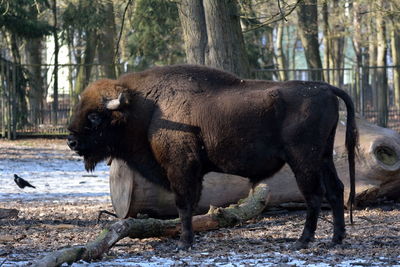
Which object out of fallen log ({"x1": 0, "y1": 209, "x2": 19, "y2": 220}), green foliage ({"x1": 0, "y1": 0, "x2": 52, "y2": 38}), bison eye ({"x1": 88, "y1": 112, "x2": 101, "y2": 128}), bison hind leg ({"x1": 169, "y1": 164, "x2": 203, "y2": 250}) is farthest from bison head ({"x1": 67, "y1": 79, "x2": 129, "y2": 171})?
green foliage ({"x1": 0, "y1": 0, "x2": 52, "y2": 38})

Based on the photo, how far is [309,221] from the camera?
7.35 meters

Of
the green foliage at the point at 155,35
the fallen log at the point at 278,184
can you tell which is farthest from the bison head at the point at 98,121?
the green foliage at the point at 155,35

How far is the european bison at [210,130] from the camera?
725 centimetres

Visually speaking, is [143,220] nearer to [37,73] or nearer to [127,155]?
[127,155]

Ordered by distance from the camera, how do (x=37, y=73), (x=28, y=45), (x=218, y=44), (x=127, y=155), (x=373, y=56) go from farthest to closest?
(x=373, y=56) < (x=28, y=45) < (x=37, y=73) < (x=218, y=44) < (x=127, y=155)

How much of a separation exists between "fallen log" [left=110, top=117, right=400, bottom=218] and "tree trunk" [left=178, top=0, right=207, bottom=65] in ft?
10.6

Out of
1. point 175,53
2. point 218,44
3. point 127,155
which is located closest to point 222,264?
point 127,155

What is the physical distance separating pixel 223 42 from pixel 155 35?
16.3 metres

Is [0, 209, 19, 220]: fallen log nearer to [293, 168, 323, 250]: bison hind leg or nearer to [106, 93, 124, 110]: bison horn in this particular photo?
[106, 93, 124, 110]: bison horn

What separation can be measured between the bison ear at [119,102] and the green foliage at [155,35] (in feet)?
A: 56.6

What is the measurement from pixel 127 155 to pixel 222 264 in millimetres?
1993

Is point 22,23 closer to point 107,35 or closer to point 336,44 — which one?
point 107,35

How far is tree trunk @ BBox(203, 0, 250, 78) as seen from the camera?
39.8ft

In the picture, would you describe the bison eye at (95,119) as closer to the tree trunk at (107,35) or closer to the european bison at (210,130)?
the european bison at (210,130)
